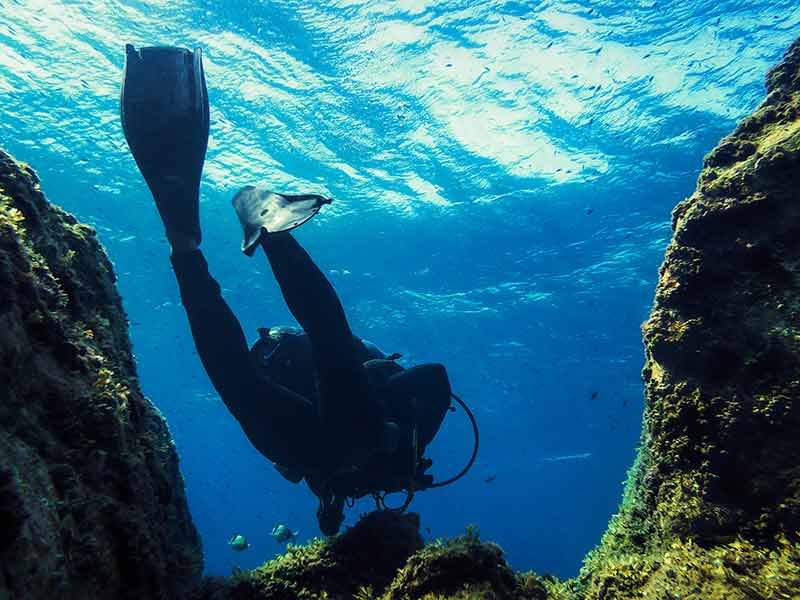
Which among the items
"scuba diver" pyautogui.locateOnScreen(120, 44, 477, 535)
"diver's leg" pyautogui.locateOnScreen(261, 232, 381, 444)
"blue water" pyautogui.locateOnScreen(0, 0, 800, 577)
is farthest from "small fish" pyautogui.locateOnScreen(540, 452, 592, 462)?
"diver's leg" pyautogui.locateOnScreen(261, 232, 381, 444)

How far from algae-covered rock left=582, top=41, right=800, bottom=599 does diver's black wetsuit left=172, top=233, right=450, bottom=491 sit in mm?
2574

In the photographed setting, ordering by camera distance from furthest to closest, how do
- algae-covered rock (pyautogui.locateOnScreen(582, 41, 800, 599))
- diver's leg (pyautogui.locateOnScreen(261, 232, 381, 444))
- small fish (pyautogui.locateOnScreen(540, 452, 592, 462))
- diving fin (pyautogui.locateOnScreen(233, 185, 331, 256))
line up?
small fish (pyautogui.locateOnScreen(540, 452, 592, 462)), diver's leg (pyautogui.locateOnScreen(261, 232, 381, 444)), diving fin (pyautogui.locateOnScreen(233, 185, 331, 256)), algae-covered rock (pyautogui.locateOnScreen(582, 41, 800, 599))

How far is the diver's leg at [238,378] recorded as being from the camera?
4.73 m

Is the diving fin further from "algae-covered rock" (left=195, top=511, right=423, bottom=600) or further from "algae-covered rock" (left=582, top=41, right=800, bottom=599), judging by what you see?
"algae-covered rock" (left=582, top=41, right=800, bottom=599)

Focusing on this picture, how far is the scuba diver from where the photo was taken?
4105 millimetres

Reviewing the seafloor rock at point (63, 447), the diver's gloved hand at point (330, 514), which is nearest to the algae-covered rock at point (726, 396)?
the seafloor rock at point (63, 447)

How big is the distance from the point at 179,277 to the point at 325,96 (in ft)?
42.6

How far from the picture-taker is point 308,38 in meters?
13.7

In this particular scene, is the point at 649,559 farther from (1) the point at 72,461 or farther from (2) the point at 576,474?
(2) the point at 576,474

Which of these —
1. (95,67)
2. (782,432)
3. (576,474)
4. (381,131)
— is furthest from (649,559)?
(576,474)

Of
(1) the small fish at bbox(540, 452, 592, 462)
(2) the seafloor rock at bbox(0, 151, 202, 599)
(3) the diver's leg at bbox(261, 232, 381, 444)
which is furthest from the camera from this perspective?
(1) the small fish at bbox(540, 452, 592, 462)

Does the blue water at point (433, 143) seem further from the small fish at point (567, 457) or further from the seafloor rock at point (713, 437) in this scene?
the small fish at point (567, 457)

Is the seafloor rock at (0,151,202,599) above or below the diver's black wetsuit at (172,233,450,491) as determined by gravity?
below

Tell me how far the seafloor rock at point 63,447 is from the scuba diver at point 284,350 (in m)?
1.10
